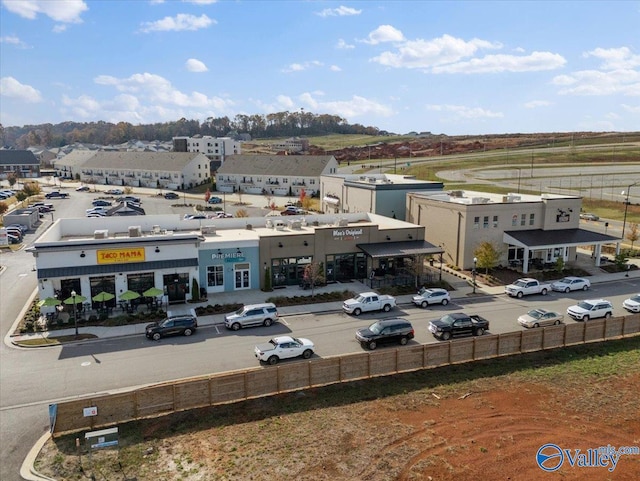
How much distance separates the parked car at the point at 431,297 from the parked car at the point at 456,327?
19.5ft

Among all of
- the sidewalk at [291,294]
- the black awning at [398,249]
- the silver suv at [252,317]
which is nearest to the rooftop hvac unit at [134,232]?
the sidewalk at [291,294]

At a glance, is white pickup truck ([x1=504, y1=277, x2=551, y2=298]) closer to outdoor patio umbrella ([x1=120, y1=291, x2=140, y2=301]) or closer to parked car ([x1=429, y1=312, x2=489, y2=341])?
parked car ([x1=429, y1=312, x2=489, y2=341])

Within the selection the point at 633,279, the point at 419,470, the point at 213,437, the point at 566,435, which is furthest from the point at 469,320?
the point at 633,279

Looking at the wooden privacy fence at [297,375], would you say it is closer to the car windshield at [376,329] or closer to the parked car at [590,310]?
the parked car at [590,310]

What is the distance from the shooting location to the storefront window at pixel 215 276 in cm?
4200

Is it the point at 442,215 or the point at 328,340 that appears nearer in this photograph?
the point at 328,340

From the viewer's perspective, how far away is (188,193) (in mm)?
111562

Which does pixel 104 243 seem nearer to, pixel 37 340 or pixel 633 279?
pixel 37 340

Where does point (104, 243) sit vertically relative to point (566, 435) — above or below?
above

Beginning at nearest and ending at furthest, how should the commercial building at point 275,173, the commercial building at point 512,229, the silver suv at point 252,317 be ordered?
the silver suv at point 252,317 → the commercial building at point 512,229 → the commercial building at point 275,173

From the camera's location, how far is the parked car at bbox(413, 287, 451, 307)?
129 feet

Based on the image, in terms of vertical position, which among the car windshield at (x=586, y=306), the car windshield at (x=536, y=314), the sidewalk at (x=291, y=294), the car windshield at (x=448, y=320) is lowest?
the sidewalk at (x=291, y=294)

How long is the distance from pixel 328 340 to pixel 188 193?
283 feet

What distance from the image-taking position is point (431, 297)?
39625 millimetres
